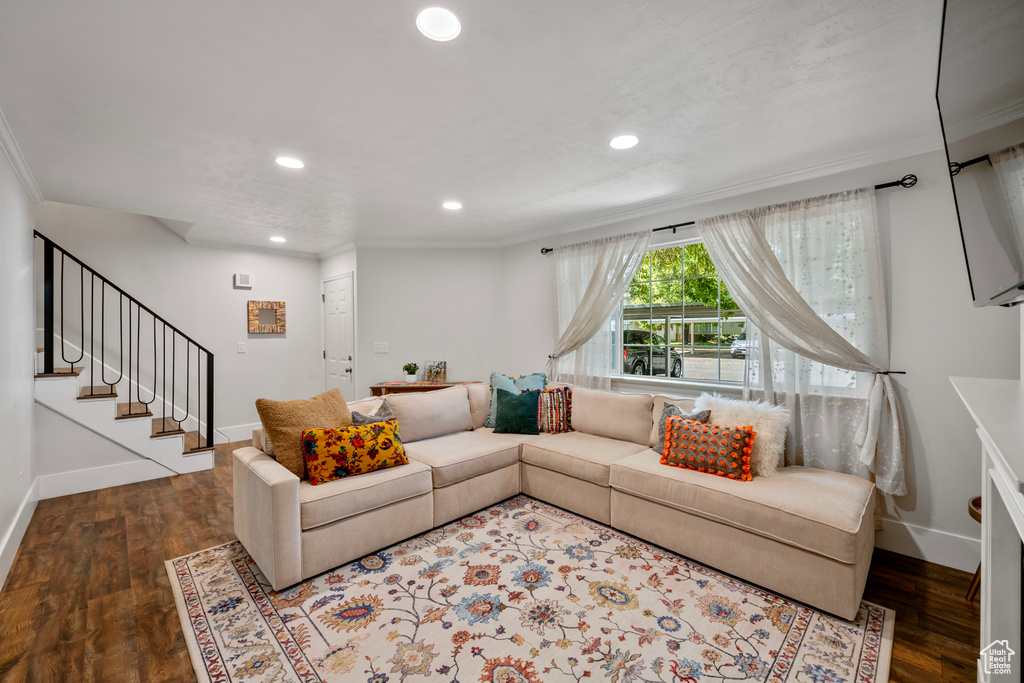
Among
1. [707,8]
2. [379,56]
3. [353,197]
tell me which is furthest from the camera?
[353,197]

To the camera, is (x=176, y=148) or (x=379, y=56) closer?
(x=379, y=56)

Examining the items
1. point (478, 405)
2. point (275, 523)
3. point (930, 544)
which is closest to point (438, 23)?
point (275, 523)

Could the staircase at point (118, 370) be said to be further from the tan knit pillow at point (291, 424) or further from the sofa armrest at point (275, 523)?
the sofa armrest at point (275, 523)

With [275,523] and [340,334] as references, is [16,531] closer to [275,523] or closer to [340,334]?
[275,523]

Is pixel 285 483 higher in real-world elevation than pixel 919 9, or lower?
lower

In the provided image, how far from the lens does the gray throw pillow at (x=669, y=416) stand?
2.89 m

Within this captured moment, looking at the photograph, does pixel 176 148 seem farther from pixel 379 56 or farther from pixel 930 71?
pixel 930 71

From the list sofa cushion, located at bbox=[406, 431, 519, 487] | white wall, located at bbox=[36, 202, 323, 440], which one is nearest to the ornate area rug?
sofa cushion, located at bbox=[406, 431, 519, 487]

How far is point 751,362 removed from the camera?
127 inches

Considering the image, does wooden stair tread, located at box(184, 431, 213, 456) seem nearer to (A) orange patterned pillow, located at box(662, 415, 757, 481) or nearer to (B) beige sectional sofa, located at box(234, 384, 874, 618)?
(B) beige sectional sofa, located at box(234, 384, 874, 618)

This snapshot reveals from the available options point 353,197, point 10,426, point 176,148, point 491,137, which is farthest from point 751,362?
point 10,426

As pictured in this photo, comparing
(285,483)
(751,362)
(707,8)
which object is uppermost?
(707,8)

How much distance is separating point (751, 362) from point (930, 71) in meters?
1.90

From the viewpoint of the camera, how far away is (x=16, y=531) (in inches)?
104
